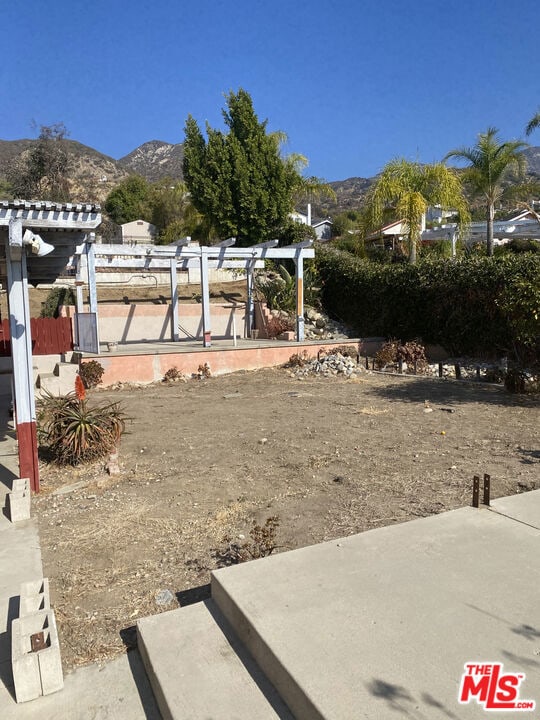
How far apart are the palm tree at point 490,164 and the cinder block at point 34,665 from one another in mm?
19132

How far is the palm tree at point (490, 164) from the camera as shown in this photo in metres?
18.5

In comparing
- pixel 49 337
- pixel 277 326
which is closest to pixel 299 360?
pixel 277 326

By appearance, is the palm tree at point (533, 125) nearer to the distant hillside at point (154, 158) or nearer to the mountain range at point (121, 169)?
the mountain range at point (121, 169)

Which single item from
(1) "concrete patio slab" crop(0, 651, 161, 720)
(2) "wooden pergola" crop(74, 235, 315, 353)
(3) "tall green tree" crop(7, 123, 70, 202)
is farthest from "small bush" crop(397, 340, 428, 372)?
(3) "tall green tree" crop(7, 123, 70, 202)

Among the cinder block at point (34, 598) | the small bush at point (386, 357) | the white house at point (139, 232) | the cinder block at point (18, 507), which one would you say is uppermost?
the white house at point (139, 232)

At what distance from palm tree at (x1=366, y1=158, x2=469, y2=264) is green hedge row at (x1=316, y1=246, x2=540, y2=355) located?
5.54 feet

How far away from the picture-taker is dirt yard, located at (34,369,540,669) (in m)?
3.82

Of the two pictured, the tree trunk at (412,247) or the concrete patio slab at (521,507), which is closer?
the concrete patio slab at (521,507)

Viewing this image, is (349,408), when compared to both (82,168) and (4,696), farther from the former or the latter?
(82,168)

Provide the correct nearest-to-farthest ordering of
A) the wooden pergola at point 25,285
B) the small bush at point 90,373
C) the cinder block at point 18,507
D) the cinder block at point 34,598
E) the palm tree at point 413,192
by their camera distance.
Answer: the cinder block at point 34,598
the cinder block at point 18,507
the wooden pergola at point 25,285
the small bush at point 90,373
the palm tree at point 413,192

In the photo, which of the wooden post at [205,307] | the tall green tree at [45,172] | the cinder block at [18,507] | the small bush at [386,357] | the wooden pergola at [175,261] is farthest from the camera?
the tall green tree at [45,172]

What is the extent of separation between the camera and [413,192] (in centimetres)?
1798

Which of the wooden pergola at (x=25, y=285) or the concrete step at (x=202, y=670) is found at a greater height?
A: the wooden pergola at (x=25, y=285)

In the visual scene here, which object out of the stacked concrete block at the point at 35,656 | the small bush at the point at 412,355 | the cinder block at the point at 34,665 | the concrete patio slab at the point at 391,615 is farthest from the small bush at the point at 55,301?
the concrete patio slab at the point at 391,615
